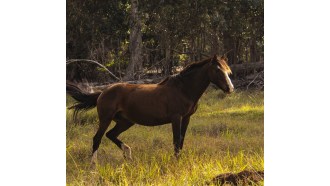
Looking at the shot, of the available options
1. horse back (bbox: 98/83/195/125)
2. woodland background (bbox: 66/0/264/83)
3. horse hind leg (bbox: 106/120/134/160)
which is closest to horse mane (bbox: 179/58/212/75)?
woodland background (bbox: 66/0/264/83)

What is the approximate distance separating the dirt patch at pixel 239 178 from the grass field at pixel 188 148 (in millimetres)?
103

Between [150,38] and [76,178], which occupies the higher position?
[150,38]

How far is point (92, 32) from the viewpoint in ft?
19.7

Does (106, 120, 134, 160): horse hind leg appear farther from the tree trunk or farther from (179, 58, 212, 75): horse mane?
(179, 58, 212, 75): horse mane

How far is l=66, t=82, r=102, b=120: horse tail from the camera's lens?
20.6 feet

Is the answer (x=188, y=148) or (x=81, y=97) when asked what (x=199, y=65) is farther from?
(x=81, y=97)

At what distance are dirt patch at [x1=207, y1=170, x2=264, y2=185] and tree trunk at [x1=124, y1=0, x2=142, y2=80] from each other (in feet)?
5.61

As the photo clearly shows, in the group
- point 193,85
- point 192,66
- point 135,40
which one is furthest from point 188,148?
point 135,40
